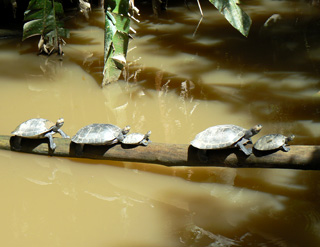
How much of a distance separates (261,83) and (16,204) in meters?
3.48

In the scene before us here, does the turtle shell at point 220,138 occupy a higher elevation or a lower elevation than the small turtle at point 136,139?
higher

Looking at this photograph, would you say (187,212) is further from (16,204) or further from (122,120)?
(122,120)

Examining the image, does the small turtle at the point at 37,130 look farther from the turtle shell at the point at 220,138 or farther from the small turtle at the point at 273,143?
the small turtle at the point at 273,143

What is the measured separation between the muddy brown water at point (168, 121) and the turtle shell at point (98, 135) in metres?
0.36

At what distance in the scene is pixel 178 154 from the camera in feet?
12.3

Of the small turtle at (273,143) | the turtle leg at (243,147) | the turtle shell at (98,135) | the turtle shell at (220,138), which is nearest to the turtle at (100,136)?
the turtle shell at (98,135)

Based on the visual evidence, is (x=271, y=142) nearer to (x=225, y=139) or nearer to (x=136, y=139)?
(x=225, y=139)

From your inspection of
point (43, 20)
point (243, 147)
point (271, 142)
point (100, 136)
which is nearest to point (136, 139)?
point (100, 136)

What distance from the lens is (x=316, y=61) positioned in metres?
6.50

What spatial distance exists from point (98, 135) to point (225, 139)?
112cm

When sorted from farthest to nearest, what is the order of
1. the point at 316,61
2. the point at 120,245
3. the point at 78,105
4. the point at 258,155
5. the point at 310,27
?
1. the point at 310,27
2. the point at 316,61
3. the point at 78,105
4. the point at 258,155
5. the point at 120,245

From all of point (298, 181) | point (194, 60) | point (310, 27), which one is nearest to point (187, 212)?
point (298, 181)

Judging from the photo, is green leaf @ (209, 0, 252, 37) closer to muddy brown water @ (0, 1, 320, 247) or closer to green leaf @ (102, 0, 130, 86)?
muddy brown water @ (0, 1, 320, 247)

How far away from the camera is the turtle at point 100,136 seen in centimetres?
390
